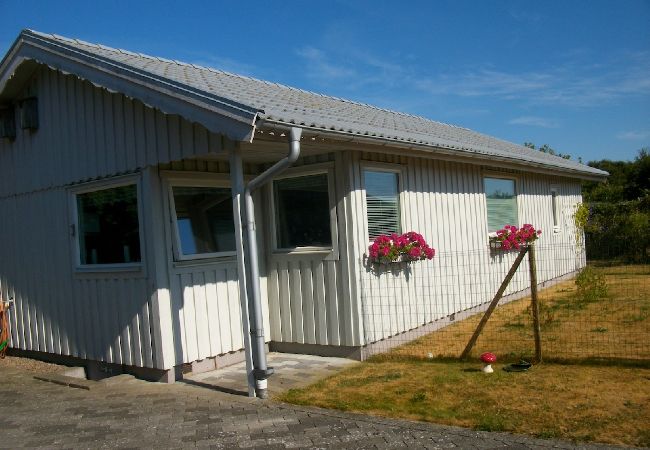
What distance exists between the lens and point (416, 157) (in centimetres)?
830

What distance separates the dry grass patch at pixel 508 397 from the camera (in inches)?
167

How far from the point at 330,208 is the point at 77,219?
3339 millimetres

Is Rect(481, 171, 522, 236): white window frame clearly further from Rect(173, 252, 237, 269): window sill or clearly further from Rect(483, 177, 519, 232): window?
Rect(173, 252, 237, 269): window sill

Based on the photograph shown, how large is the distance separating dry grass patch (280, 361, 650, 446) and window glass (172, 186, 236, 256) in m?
2.23

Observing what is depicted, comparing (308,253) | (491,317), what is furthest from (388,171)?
(491,317)

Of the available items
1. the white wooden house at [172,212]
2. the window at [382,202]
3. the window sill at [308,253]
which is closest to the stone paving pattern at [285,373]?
the white wooden house at [172,212]

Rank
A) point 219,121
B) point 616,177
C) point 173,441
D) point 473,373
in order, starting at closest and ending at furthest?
point 173,441, point 219,121, point 473,373, point 616,177

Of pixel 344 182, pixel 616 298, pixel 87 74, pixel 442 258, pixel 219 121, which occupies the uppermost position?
pixel 87 74

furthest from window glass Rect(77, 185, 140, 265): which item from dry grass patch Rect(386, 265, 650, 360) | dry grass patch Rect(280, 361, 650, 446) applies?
dry grass patch Rect(386, 265, 650, 360)

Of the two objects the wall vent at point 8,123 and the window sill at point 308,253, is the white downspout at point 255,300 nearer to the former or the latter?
the window sill at point 308,253

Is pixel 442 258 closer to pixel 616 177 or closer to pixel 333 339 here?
pixel 333 339

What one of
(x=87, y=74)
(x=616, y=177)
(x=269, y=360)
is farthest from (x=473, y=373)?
(x=616, y=177)

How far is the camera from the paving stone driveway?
423 centimetres

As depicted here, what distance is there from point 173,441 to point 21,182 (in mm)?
5496
